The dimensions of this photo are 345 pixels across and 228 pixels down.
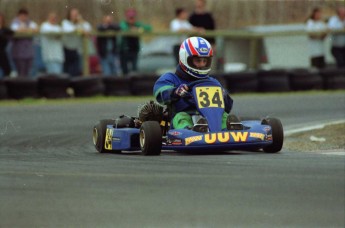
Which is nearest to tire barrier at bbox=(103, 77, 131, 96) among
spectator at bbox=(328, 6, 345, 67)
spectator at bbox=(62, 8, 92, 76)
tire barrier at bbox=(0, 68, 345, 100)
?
tire barrier at bbox=(0, 68, 345, 100)

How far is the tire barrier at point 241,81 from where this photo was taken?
20.9 meters

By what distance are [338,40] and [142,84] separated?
4.88m

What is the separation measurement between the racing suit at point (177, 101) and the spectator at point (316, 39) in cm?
1186

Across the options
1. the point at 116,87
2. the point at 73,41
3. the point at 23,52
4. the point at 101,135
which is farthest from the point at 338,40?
the point at 101,135

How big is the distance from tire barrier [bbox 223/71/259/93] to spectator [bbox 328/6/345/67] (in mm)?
2310

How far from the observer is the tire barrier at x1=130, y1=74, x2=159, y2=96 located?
20.1 meters

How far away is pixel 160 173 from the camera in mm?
8672

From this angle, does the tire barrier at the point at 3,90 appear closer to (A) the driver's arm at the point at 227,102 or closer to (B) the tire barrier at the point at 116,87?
(B) the tire barrier at the point at 116,87

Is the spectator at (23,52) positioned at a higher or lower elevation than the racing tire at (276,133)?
lower

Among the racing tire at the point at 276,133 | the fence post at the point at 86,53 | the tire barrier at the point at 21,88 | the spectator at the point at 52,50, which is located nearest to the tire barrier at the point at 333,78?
the fence post at the point at 86,53

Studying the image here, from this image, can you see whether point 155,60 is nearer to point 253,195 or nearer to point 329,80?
point 329,80

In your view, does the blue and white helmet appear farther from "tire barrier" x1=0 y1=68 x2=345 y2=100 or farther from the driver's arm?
"tire barrier" x1=0 y1=68 x2=345 y2=100

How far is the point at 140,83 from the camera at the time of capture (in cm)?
2016

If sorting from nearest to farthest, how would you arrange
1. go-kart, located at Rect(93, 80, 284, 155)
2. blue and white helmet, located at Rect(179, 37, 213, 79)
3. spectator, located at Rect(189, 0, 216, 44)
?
go-kart, located at Rect(93, 80, 284, 155)
blue and white helmet, located at Rect(179, 37, 213, 79)
spectator, located at Rect(189, 0, 216, 44)
